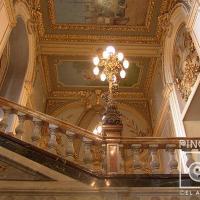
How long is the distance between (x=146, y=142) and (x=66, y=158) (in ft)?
4.57

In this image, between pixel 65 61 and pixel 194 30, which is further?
pixel 65 61

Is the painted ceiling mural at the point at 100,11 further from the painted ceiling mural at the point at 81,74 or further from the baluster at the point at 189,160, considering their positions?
the baluster at the point at 189,160

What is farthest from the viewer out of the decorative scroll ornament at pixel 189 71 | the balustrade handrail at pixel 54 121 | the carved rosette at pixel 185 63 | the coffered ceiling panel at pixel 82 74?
the coffered ceiling panel at pixel 82 74

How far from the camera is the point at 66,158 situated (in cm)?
547

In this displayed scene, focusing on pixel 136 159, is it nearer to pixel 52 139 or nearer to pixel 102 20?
pixel 52 139

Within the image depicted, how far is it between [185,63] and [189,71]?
470 millimetres

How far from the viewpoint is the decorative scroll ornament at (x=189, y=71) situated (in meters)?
9.20

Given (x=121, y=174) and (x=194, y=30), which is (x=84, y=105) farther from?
→ (x=121, y=174)

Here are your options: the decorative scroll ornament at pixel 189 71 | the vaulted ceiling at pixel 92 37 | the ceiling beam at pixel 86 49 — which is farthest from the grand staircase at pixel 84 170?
the ceiling beam at pixel 86 49

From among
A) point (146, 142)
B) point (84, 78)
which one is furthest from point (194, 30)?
point (84, 78)

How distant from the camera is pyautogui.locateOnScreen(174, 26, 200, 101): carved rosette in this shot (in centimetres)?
932

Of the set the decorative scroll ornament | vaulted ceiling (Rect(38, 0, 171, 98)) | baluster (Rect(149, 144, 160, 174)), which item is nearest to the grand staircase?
baluster (Rect(149, 144, 160, 174))

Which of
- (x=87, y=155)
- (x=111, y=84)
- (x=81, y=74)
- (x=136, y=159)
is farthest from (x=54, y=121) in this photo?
(x=81, y=74)

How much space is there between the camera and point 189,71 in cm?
966
